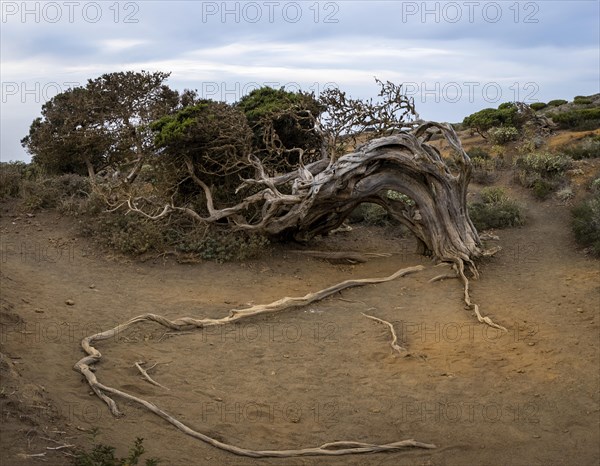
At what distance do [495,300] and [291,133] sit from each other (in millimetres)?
5543

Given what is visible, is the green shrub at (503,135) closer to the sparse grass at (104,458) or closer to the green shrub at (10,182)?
the green shrub at (10,182)

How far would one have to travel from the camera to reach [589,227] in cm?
1158

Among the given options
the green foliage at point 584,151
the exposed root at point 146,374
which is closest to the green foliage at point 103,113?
the exposed root at point 146,374

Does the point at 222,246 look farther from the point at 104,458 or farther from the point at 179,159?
the point at 104,458

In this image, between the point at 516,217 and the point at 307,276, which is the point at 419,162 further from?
the point at 516,217

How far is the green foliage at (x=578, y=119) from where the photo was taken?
80.7ft

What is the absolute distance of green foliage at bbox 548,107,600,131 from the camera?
80.7 feet

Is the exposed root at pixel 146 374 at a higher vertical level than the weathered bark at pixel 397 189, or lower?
lower

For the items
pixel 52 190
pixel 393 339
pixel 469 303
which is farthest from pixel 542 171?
pixel 52 190

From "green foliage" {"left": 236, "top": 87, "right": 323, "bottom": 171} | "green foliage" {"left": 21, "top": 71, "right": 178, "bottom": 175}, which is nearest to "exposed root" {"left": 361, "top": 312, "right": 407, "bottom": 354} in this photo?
"green foliage" {"left": 236, "top": 87, "right": 323, "bottom": 171}

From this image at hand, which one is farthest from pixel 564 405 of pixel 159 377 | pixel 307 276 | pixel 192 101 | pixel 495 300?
pixel 192 101

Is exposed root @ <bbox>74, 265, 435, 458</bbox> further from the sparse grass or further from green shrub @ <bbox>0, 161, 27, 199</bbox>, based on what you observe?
green shrub @ <bbox>0, 161, 27, 199</bbox>

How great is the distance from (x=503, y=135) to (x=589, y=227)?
12.0 meters

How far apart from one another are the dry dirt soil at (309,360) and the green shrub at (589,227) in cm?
28
